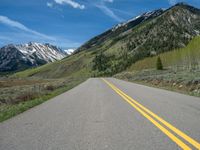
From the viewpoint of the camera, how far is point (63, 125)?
26.7 feet

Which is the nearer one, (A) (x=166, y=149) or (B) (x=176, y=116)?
(A) (x=166, y=149)

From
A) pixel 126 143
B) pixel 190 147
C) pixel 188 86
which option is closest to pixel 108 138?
pixel 126 143

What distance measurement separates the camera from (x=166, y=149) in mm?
5328

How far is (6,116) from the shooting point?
35.3ft

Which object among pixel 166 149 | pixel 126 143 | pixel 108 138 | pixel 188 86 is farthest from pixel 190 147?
pixel 188 86

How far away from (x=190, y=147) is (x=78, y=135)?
2577mm

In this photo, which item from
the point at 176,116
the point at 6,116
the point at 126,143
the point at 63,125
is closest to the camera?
the point at 126,143

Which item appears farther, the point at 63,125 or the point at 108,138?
the point at 63,125

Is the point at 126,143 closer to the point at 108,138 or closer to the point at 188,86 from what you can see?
the point at 108,138

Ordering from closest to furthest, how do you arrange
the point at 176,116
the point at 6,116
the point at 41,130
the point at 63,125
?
the point at 41,130, the point at 63,125, the point at 176,116, the point at 6,116

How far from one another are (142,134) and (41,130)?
2.63 meters

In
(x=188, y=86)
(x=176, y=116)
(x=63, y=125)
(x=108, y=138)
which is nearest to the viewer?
(x=108, y=138)

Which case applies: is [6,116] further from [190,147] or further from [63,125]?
[190,147]

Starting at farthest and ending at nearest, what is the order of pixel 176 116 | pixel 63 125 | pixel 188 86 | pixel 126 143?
pixel 188 86 → pixel 176 116 → pixel 63 125 → pixel 126 143
